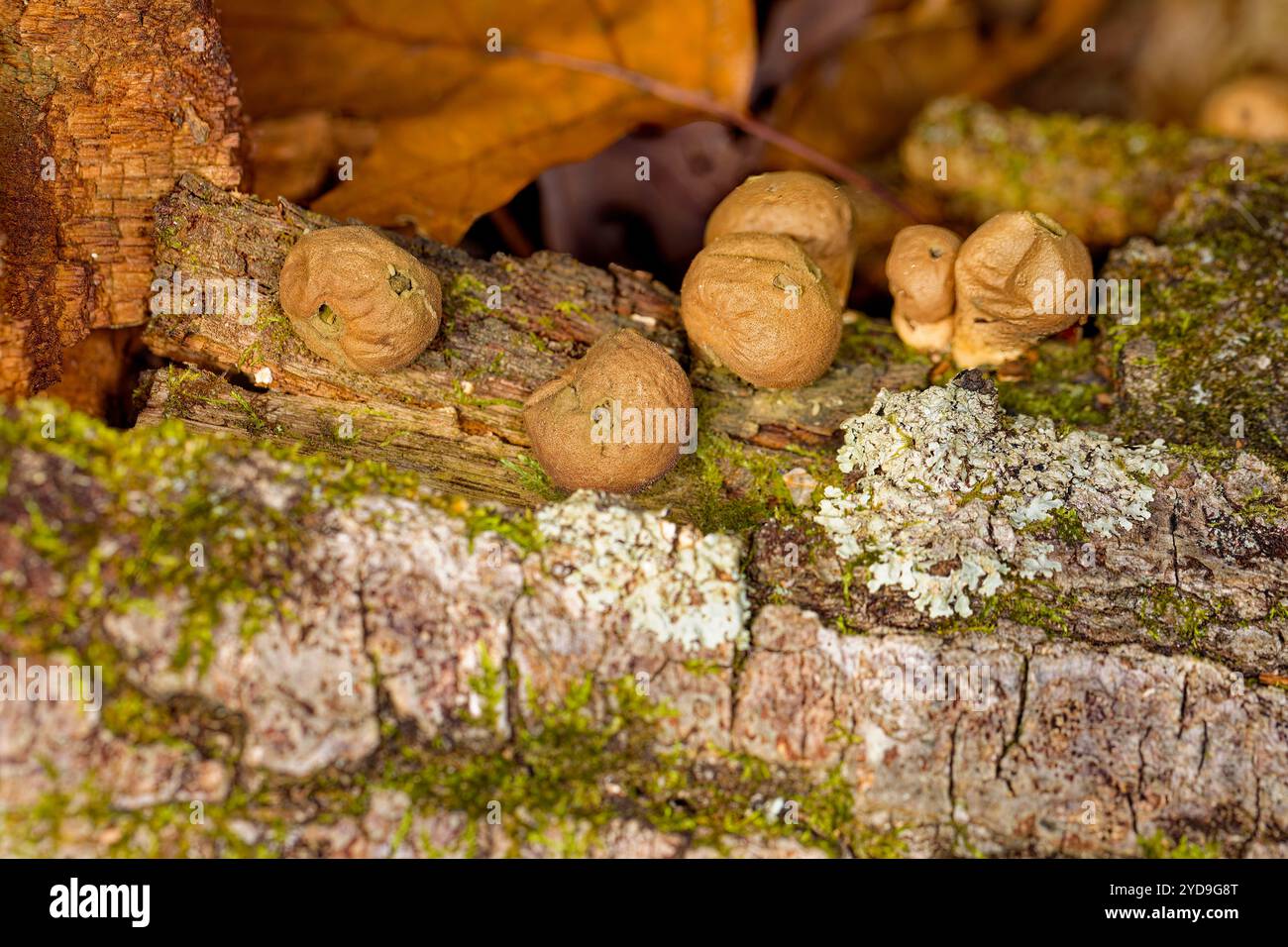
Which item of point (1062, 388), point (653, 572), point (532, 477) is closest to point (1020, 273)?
point (1062, 388)

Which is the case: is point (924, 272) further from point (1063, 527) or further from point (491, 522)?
point (491, 522)

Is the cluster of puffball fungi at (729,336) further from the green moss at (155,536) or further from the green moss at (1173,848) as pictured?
the green moss at (1173,848)

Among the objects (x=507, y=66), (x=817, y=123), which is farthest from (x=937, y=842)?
(x=817, y=123)

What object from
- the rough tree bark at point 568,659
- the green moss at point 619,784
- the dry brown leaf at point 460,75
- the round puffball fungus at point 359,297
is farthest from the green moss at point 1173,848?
the dry brown leaf at point 460,75

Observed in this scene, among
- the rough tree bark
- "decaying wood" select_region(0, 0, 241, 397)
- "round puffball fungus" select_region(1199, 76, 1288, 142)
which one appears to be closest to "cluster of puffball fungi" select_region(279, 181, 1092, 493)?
the rough tree bark
